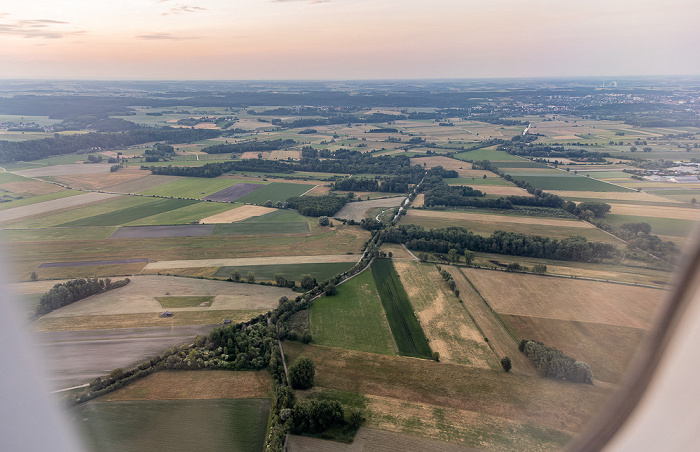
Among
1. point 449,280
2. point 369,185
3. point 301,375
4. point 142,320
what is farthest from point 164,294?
point 369,185

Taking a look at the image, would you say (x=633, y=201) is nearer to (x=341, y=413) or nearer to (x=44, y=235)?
(x=341, y=413)

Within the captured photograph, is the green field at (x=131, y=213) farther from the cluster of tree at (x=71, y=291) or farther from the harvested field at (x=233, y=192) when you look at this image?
the cluster of tree at (x=71, y=291)

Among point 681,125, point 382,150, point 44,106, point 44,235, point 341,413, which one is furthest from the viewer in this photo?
point 44,106

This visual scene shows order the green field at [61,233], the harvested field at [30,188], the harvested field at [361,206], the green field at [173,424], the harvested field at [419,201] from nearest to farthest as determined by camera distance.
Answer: the green field at [173,424] → the green field at [61,233] → the harvested field at [361,206] → the harvested field at [419,201] → the harvested field at [30,188]

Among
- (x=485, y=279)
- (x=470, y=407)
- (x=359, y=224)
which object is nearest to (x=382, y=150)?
(x=359, y=224)

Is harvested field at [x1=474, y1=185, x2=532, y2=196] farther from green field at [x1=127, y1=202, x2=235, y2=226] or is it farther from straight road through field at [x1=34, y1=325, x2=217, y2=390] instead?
straight road through field at [x1=34, y1=325, x2=217, y2=390]

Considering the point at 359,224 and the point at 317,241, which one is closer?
the point at 317,241

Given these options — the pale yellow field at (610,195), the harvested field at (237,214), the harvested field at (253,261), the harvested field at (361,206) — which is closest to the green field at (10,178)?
the harvested field at (237,214)
